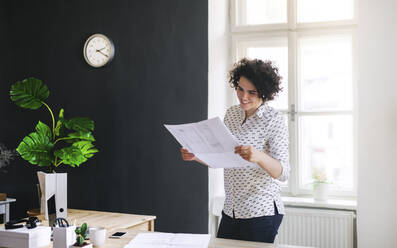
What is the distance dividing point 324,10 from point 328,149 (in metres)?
1.21

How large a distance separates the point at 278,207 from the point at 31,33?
10.6ft

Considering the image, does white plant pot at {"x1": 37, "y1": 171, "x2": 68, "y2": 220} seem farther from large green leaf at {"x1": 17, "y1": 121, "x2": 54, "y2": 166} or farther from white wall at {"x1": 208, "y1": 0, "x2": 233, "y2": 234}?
white wall at {"x1": 208, "y1": 0, "x2": 233, "y2": 234}

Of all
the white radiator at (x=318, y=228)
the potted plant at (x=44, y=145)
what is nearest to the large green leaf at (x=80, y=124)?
the potted plant at (x=44, y=145)

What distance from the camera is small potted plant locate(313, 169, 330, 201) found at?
354 cm

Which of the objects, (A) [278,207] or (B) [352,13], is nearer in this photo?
(A) [278,207]

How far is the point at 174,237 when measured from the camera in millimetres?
1938

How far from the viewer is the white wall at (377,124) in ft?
10.5

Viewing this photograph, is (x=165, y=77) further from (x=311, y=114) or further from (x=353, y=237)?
(x=353, y=237)

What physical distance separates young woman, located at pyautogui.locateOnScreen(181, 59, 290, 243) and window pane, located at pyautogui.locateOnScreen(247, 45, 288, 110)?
1661 millimetres

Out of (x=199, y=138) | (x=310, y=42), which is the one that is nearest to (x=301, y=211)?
(x=310, y=42)

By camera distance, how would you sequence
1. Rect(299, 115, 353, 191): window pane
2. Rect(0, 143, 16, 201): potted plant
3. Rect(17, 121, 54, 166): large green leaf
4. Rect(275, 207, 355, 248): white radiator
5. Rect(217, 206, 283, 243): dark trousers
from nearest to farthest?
1. Rect(217, 206, 283, 243): dark trousers
2. Rect(17, 121, 54, 166): large green leaf
3. Rect(275, 207, 355, 248): white radiator
4. Rect(299, 115, 353, 191): window pane
5. Rect(0, 143, 16, 201): potted plant

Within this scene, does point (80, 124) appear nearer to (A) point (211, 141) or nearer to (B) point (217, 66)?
(B) point (217, 66)

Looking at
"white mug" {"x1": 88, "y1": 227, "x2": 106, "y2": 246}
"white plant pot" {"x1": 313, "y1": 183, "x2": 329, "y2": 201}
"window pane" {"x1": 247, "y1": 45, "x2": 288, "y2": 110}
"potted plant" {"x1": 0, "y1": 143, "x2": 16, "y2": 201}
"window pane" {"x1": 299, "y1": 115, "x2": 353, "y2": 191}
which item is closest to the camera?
"white mug" {"x1": 88, "y1": 227, "x2": 106, "y2": 246}

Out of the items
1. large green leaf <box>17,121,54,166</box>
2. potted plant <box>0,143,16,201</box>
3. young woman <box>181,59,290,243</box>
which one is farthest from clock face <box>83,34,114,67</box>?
young woman <box>181,59,290,243</box>
